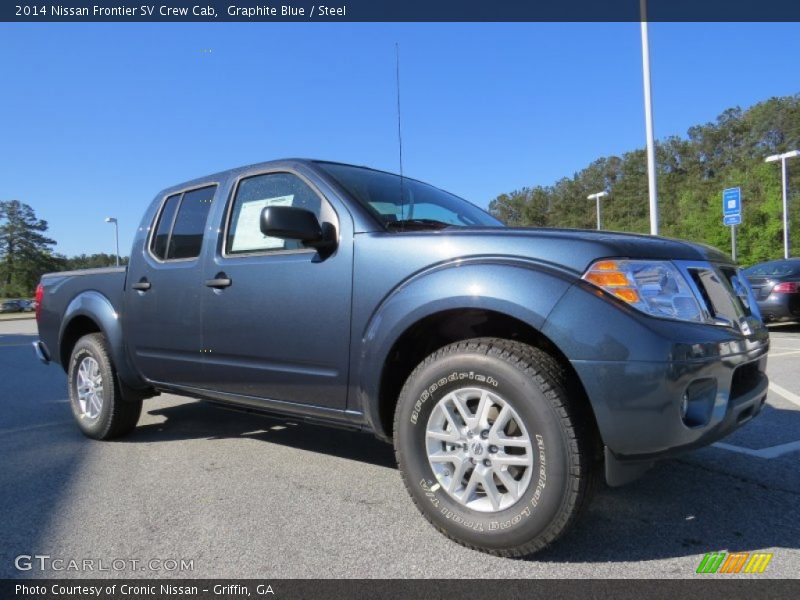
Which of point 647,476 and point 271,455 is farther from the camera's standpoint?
point 271,455

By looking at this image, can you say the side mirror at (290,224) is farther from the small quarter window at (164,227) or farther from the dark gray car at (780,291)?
the dark gray car at (780,291)

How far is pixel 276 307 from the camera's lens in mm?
3021

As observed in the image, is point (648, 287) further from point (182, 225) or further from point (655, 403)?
point (182, 225)

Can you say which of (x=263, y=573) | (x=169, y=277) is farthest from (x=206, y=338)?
(x=263, y=573)

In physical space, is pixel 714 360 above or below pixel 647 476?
above

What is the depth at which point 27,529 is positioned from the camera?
274 cm

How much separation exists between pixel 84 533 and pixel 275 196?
6.30 feet

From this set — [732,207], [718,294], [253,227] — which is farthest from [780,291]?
[253,227]

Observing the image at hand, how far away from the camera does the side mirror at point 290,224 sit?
105 inches

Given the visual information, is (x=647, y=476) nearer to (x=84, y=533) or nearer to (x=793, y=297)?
(x=84, y=533)

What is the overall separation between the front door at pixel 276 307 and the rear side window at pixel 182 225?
292 mm

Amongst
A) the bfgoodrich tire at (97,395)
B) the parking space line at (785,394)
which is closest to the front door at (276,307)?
the bfgoodrich tire at (97,395)

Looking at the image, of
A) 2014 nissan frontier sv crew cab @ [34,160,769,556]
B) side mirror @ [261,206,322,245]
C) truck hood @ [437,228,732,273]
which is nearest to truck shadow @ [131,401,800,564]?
2014 nissan frontier sv crew cab @ [34,160,769,556]

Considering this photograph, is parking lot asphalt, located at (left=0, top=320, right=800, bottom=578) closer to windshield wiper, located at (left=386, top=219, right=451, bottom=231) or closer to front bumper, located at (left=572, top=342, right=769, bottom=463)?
front bumper, located at (left=572, top=342, right=769, bottom=463)
